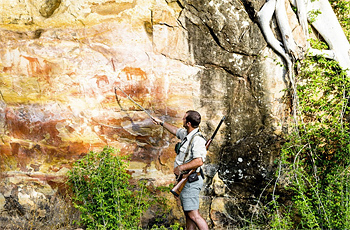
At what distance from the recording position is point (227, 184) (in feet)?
15.0

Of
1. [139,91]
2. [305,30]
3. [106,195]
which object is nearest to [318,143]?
[305,30]

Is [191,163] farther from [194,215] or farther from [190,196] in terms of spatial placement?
[194,215]

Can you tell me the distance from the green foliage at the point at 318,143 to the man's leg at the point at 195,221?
1.09 m

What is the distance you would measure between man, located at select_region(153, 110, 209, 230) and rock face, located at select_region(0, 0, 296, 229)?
3.29ft

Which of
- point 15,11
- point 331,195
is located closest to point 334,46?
point 331,195

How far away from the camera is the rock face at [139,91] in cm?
450

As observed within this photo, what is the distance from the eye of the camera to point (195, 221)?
3484mm

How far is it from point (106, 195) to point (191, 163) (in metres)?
1.22

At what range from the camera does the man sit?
3438mm

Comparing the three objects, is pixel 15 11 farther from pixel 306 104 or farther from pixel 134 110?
pixel 306 104

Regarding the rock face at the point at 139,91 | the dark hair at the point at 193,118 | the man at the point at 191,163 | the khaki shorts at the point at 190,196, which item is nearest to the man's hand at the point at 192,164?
the man at the point at 191,163

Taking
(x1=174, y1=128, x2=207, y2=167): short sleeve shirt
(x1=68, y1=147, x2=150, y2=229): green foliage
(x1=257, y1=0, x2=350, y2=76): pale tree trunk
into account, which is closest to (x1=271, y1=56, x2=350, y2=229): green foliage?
(x1=257, y1=0, x2=350, y2=76): pale tree trunk

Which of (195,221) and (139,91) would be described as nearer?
(195,221)

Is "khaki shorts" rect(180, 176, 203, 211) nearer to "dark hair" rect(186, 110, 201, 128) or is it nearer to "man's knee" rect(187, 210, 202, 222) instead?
"man's knee" rect(187, 210, 202, 222)
